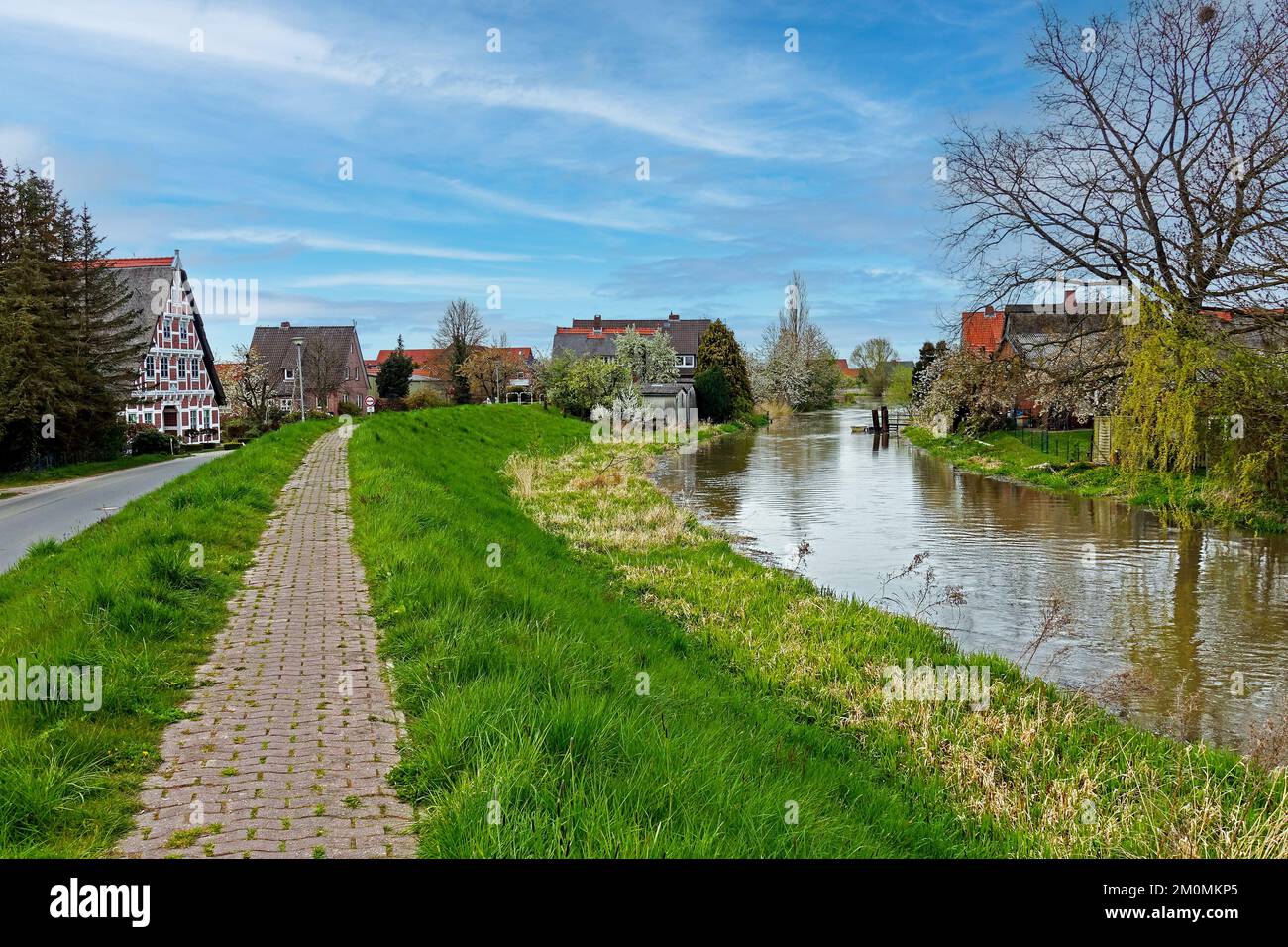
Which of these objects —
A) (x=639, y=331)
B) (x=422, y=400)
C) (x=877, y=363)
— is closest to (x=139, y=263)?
(x=422, y=400)

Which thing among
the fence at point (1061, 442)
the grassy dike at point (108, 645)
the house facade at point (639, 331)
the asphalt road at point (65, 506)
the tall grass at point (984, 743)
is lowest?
the tall grass at point (984, 743)

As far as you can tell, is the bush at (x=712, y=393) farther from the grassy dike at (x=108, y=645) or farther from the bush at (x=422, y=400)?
the grassy dike at (x=108, y=645)

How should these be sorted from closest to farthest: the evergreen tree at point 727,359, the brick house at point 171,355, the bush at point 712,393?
the brick house at point 171,355, the bush at point 712,393, the evergreen tree at point 727,359

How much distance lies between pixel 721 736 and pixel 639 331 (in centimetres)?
8866

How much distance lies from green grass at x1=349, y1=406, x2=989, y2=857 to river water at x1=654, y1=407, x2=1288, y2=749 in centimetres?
376

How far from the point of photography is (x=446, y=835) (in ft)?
12.9

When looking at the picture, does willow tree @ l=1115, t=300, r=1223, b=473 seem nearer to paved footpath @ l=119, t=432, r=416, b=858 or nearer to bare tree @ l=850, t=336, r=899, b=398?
paved footpath @ l=119, t=432, r=416, b=858

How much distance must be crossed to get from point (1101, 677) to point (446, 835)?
8.14m

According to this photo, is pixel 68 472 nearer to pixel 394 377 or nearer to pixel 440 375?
pixel 394 377

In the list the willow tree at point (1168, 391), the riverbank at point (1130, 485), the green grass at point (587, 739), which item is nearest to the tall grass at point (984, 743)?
the green grass at point (587, 739)

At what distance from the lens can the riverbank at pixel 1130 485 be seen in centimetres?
1997

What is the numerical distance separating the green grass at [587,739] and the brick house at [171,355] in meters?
45.6

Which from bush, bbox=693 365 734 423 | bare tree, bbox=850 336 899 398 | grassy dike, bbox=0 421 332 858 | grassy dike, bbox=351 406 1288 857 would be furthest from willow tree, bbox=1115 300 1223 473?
bare tree, bbox=850 336 899 398
